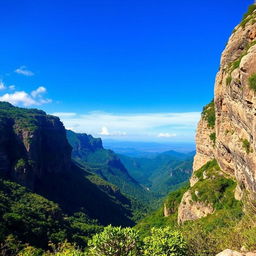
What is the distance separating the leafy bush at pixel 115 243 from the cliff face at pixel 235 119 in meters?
24.8

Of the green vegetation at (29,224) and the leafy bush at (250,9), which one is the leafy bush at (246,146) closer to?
the leafy bush at (250,9)

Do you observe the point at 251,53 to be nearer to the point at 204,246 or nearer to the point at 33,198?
the point at 204,246

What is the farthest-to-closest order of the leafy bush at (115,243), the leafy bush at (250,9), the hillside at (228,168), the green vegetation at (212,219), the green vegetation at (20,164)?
the green vegetation at (20,164), the leafy bush at (250,9), the hillside at (228,168), the green vegetation at (212,219), the leafy bush at (115,243)

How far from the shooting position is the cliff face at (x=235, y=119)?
161 ft

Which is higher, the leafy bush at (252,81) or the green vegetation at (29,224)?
the leafy bush at (252,81)

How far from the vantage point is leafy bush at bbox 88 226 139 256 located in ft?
111

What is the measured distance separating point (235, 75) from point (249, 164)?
54.3 ft

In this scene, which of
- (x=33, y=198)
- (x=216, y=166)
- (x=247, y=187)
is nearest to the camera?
(x=247, y=187)

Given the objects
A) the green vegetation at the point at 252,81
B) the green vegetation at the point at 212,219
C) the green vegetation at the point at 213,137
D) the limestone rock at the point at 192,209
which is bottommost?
the limestone rock at the point at 192,209

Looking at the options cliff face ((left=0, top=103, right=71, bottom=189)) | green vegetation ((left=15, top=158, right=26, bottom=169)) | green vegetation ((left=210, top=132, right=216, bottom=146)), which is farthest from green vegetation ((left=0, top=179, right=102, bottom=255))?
green vegetation ((left=210, top=132, right=216, bottom=146))

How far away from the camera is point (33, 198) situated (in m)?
137

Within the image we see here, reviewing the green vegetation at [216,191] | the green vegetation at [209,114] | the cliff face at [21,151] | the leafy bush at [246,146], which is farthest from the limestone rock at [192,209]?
the cliff face at [21,151]

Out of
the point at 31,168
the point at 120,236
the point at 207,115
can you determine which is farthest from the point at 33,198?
the point at 120,236

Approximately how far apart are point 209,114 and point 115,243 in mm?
77724
